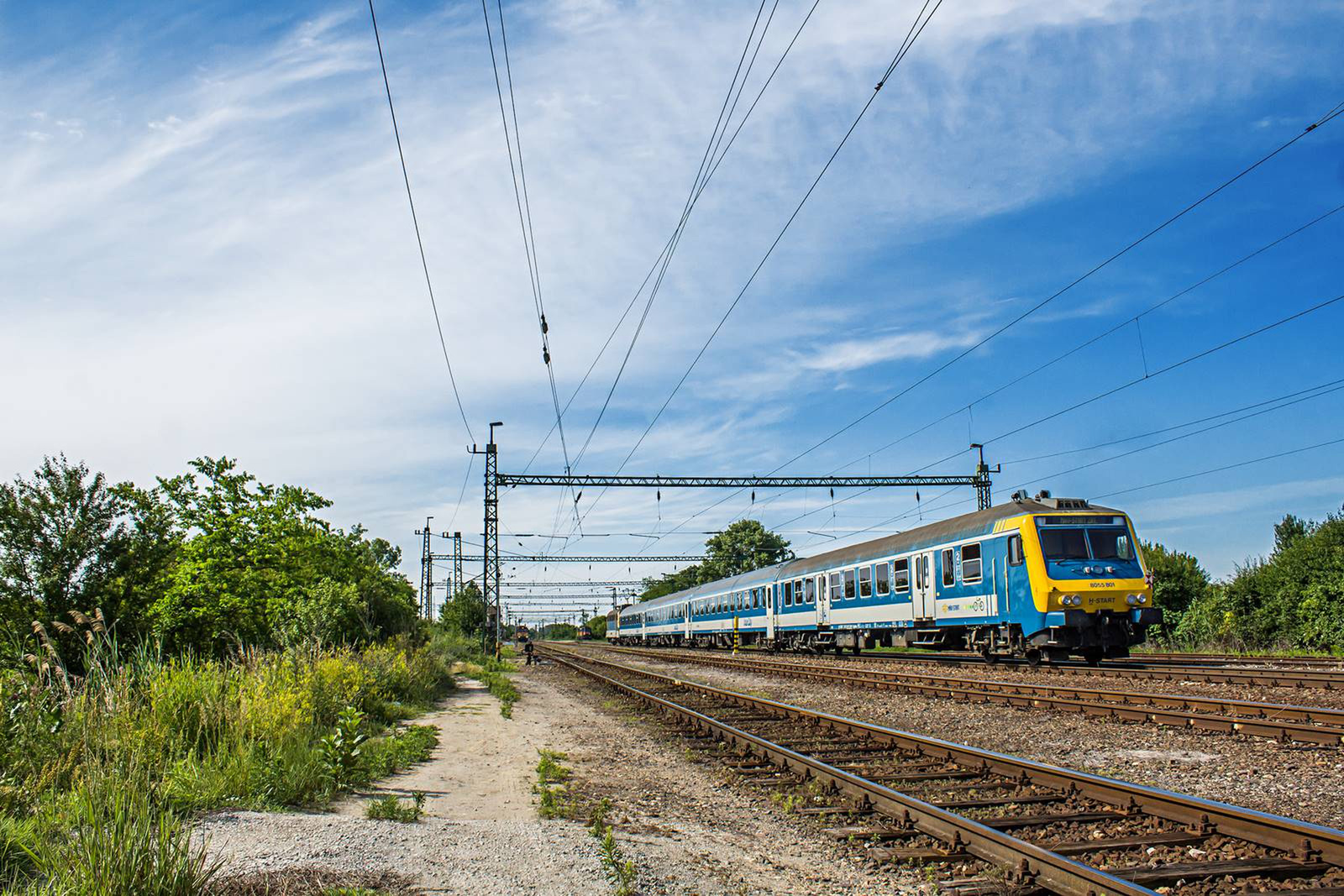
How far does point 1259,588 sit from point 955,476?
1184cm

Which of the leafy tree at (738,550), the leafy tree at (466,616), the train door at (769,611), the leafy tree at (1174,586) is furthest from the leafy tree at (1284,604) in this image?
the leafy tree at (738,550)

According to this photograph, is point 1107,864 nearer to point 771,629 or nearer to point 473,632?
point 771,629

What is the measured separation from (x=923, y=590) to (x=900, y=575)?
4.69 ft

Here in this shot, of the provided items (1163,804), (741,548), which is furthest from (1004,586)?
(741,548)

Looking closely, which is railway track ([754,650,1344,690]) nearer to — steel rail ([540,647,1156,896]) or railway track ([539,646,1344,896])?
railway track ([539,646,1344,896])

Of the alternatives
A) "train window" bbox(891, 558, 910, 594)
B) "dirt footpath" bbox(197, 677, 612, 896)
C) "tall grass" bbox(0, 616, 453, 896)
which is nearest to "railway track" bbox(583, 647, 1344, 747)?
"train window" bbox(891, 558, 910, 594)

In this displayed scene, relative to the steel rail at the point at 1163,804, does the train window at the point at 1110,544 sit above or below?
above

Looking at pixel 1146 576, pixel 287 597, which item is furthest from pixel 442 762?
pixel 1146 576

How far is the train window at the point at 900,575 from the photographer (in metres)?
22.8

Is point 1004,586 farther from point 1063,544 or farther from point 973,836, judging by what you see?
point 973,836

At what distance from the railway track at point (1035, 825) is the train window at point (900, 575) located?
522 inches

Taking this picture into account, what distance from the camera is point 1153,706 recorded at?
11758 millimetres

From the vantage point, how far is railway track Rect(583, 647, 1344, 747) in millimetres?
9328

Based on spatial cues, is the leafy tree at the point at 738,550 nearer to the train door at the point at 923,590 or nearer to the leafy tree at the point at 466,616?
the leafy tree at the point at 466,616
